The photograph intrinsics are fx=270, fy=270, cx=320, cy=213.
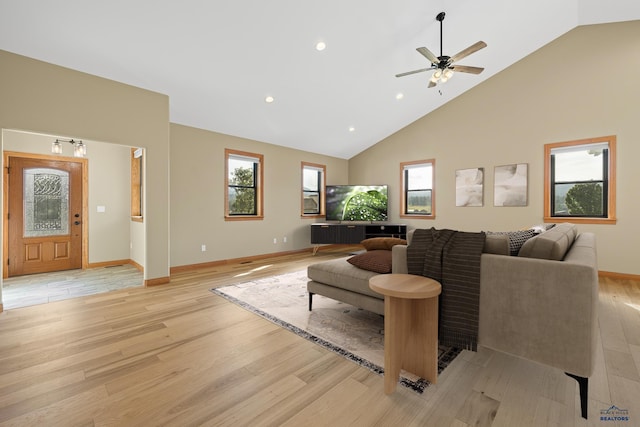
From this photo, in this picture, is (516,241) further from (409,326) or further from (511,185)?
(511,185)

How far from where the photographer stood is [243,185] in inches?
223

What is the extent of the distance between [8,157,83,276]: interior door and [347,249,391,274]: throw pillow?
17.2 feet

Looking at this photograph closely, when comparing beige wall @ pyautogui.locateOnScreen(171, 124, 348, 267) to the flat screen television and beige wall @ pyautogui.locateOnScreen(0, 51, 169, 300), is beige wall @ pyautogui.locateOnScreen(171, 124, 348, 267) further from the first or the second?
the flat screen television

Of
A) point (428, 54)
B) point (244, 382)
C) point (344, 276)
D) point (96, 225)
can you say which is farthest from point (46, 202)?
point (428, 54)

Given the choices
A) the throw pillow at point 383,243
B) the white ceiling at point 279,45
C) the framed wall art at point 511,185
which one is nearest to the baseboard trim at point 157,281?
the white ceiling at point 279,45

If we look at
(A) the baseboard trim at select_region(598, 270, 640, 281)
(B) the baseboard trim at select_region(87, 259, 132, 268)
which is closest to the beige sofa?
(A) the baseboard trim at select_region(598, 270, 640, 281)

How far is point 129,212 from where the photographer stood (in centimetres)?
549

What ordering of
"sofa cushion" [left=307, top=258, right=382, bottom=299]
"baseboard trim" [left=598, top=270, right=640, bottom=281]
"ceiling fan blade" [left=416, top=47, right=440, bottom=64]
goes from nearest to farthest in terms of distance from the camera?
"sofa cushion" [left=307, top=258, right=382, bottom=299] → "ceiling fan blade" [left=416, top=47, right=440, bottom=64] → "baseboard trim" [left=598, top=270, right=640, bottom=281]

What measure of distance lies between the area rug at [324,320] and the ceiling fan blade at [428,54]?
3042 millimetres

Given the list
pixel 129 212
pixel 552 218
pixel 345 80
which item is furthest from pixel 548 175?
pixel 129 212

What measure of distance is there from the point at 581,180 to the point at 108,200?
28.0 feet

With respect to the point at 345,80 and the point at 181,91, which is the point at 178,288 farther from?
the point at 345,80

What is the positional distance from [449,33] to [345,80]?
1.65m

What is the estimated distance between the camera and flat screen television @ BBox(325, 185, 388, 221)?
666 cm
